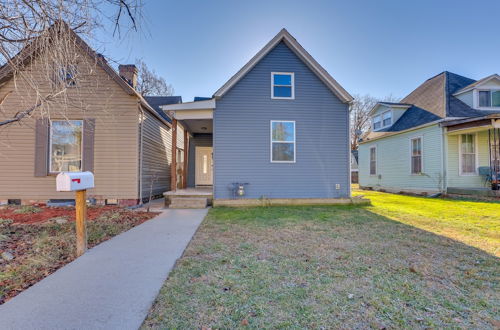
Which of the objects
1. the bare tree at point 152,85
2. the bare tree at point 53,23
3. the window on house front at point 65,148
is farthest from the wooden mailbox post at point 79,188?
the bare tree at point 152,85

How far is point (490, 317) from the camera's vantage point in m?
1.90

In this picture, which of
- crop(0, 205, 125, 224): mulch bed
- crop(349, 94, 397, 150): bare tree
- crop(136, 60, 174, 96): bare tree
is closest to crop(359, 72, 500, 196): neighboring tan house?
crop(0, 205, 125, 224): mulch bed

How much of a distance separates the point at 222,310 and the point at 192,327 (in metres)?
0.30

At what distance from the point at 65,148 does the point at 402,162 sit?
49.1 ft

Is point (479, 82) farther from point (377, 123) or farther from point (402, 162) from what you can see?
point (377, 123)

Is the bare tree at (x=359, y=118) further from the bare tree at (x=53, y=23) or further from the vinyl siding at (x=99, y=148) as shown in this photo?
the bare tree at (x=53, y=23)

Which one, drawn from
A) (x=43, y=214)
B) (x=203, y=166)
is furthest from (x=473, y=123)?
(x=43, y=214)

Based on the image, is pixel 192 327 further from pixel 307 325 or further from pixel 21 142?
pixel 21 142

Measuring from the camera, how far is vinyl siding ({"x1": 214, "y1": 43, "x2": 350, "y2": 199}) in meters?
7.96

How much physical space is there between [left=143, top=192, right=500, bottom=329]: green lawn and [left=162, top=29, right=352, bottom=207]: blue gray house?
3223 millimetres

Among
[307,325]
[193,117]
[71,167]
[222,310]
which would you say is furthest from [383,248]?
[71,167]

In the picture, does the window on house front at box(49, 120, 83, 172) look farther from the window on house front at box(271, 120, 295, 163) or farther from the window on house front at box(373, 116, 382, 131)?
the window on house front at box(373, 116, 382, 131)

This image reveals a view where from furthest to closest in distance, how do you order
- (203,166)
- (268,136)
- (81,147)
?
(203,166) < (268,136) < (81,147)

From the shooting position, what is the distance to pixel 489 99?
11164 millimetres
